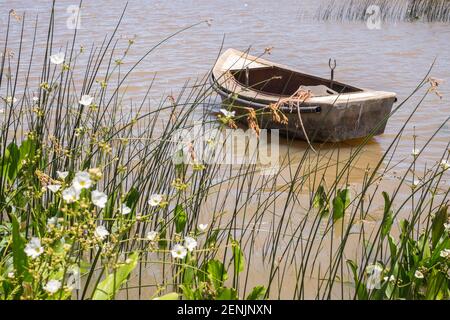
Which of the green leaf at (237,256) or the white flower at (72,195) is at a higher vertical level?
the white flower at (72,195)

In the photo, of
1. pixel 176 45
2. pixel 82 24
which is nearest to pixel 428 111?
pixel 176 45

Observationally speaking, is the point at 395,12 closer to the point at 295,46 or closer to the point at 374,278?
the point at 295,46

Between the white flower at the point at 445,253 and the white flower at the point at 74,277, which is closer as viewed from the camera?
the white flower at the point at 74,277

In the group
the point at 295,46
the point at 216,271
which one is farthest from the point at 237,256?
the point at 295,46

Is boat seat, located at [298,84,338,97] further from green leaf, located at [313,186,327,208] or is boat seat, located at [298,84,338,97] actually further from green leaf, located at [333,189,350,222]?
green leaf, located at [333,189,350,222]

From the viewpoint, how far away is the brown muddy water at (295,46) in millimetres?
5980

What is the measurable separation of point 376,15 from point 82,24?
4602mm

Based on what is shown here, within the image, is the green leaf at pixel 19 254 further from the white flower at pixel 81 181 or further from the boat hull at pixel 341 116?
the boat hull at pixel 341 116

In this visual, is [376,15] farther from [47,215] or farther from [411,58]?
[47,215]

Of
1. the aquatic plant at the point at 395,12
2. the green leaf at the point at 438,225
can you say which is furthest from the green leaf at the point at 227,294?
the aquatic plant at the point at 395,12

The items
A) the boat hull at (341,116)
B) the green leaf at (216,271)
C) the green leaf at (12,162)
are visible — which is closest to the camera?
the green leaf at (216,271)

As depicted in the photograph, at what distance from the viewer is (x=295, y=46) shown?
9.93m

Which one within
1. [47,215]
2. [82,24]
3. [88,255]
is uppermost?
[47,215]

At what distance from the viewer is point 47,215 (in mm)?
2836
